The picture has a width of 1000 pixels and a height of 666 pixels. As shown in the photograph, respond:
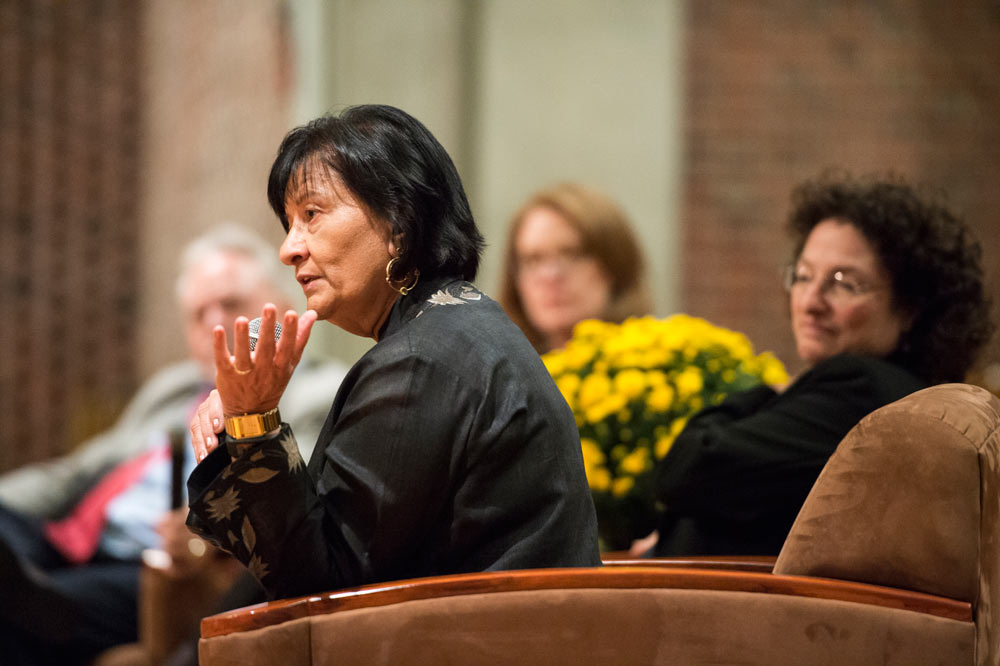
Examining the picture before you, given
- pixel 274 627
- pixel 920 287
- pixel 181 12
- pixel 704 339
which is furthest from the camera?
pixel 181 12

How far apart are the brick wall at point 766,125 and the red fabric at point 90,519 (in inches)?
Answer: 97.7

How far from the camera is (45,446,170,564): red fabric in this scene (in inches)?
117

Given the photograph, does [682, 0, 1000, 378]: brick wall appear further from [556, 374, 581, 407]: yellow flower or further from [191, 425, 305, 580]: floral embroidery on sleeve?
[191, 425, 305, 580]: floral embroidery on sleeve

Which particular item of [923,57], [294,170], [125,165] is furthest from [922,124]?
[294,170]

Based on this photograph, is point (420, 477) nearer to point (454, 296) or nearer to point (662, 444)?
point (454, 296)

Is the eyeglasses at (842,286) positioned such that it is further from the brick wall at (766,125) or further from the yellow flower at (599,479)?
the brick wall at (766,125)

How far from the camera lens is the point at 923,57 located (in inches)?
190

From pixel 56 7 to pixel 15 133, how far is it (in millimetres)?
645

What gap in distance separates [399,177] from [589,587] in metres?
0.53

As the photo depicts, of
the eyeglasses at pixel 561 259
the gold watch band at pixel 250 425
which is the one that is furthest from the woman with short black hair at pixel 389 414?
the eyeglasses at pixel 561 259

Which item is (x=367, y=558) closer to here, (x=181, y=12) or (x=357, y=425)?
(x=357, y=425)

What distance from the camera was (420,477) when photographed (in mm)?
1232

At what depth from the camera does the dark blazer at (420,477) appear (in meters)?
1.21

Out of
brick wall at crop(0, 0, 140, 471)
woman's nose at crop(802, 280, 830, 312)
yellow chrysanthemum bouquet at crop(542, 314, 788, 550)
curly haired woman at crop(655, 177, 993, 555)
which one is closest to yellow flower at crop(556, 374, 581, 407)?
yellow chrysanthemum bouquet at crop(542, 314, 788, 550)
